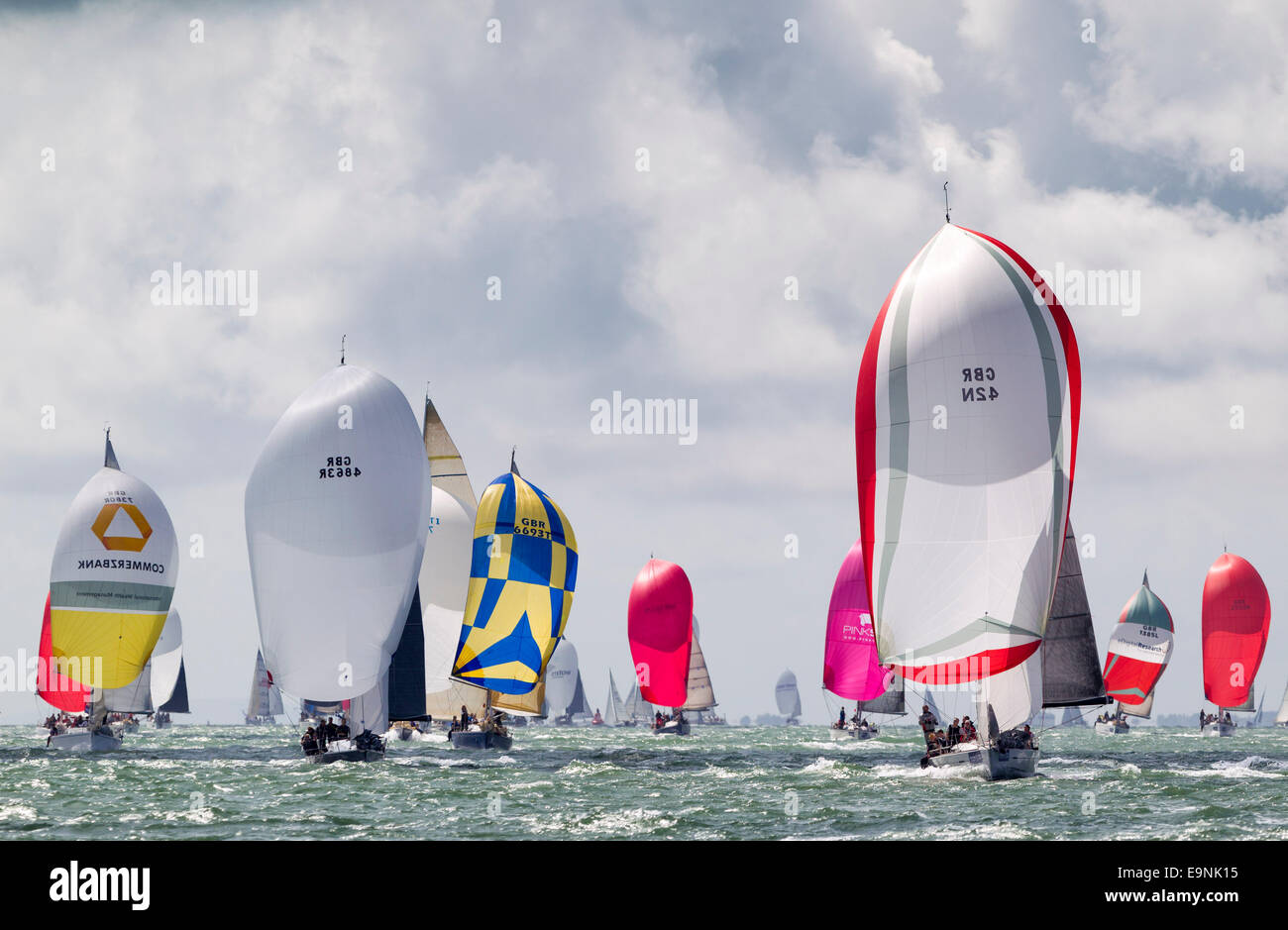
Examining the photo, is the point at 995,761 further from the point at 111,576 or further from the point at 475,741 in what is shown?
the point at 111,576

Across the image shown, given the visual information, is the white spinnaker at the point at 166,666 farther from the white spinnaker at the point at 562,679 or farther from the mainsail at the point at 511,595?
the white spinnaker at the point at 562,679

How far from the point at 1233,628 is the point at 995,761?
5231 centimetres

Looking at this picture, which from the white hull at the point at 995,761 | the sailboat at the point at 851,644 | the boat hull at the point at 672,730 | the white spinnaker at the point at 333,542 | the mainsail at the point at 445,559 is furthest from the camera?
the boat hull at the point at 672,730

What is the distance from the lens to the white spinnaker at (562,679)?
152875mm

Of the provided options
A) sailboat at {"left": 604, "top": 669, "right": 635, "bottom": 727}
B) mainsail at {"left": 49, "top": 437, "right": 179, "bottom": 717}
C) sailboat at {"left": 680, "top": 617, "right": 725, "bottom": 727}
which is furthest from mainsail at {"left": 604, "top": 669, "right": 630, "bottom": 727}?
mainsail at {"left": 49, "top": 437, "right": 179, "bottom": 717}

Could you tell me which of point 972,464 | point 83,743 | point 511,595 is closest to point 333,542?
point 511,595

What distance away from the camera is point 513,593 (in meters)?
45.7

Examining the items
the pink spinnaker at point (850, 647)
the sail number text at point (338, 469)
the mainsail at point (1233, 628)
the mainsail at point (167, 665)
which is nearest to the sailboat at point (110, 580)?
the sail number text at point (338, 469)

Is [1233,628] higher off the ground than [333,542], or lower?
lower

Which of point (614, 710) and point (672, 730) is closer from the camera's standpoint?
point (672, 730)

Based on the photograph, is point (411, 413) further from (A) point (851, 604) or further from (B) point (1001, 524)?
(A) point (851, 604)

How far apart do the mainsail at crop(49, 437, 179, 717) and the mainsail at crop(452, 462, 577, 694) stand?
12244 millimetres

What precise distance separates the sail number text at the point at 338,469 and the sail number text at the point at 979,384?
1724 centimetres

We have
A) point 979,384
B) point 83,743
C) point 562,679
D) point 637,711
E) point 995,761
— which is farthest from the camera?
point 637,711
